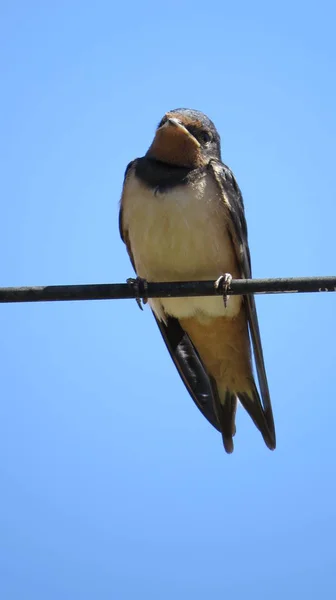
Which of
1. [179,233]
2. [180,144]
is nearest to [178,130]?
[180,144]

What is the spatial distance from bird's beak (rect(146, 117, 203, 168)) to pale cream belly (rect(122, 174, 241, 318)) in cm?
18

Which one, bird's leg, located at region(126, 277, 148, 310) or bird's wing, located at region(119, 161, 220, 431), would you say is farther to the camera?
bird's wing, located at region(119, 161, 220, 431)

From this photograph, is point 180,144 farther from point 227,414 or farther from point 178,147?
point 227,414

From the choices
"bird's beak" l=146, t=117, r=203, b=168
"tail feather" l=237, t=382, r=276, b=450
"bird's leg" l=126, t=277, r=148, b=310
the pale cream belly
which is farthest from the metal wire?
"bird's beak" l=146, t=117, r=203, b=168

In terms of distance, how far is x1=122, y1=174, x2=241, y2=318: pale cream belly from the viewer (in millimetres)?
5195

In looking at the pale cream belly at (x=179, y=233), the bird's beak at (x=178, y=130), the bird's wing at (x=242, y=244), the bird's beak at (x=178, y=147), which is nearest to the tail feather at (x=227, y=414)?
the bird's wing at (x=242, y=244)

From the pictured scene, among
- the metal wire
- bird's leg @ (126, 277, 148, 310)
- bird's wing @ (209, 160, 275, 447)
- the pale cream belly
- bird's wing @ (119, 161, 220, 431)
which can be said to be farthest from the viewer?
bird's wing @ (119, 161, 220, 431)

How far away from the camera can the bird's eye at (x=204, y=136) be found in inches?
224

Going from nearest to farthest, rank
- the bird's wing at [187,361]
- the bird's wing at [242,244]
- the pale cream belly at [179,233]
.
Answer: the pale cream belly at [179,233]
the bird's wing at [242,244]
the bird's wing at [187,361]

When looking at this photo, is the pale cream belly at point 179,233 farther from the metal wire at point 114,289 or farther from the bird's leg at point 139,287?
the metal wire at point 114,289

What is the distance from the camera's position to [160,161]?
17.9ft

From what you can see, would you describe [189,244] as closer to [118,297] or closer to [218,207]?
[218,207]

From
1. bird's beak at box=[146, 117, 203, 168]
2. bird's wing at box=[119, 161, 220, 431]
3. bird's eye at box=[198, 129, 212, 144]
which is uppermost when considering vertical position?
bird's eye at box=[198, 129, 212, 144]

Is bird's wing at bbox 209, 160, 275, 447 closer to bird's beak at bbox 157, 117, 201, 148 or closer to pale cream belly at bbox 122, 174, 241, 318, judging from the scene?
pale cream belly at bbox 122, 174, 241, 318
